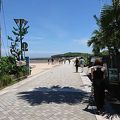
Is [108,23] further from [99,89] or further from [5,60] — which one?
[5,60]

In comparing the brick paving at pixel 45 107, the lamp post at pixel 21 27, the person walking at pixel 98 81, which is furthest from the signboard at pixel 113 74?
the lamp post at pixel 21 27

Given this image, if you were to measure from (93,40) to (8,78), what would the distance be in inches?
768

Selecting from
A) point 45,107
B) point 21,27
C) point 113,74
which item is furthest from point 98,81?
point 21,27

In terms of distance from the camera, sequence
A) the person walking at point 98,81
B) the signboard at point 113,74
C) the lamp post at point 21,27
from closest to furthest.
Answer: the person walking at point 98,81
the signboard at point 113,74
the lamp post at point 21,27

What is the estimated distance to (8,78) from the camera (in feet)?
69.3

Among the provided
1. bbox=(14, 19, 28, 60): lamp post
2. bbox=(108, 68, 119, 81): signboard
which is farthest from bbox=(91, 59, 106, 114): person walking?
bbox=(14, 19, 28, 60): lamp post

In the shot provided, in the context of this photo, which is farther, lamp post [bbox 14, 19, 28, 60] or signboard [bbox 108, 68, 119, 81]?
lamp post [bbox 14, 19, 28, 60]

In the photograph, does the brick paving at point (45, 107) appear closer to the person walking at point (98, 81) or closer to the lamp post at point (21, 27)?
the person walking at point (98, 81)

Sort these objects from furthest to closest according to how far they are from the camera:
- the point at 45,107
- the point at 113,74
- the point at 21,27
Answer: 1. the point at 21,27
2. the point at 113,74
3. the point at 45,107

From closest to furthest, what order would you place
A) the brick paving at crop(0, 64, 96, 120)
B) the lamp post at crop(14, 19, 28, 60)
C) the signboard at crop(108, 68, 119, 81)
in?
the brick paving at crop(0, 64, 96, 120)
the signboard at crop(108, 68, 119, 81)
the lamp post at crop(14, 19, 28, 60)

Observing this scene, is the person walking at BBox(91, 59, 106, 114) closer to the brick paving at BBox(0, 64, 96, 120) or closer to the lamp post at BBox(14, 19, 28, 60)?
the brick paving at BBox(0, 64, 96, 120)

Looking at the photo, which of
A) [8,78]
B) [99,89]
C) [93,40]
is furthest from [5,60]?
[93,40]

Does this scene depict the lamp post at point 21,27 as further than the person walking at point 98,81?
Yes

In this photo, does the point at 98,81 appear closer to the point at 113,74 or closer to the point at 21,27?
the point at 113,74
